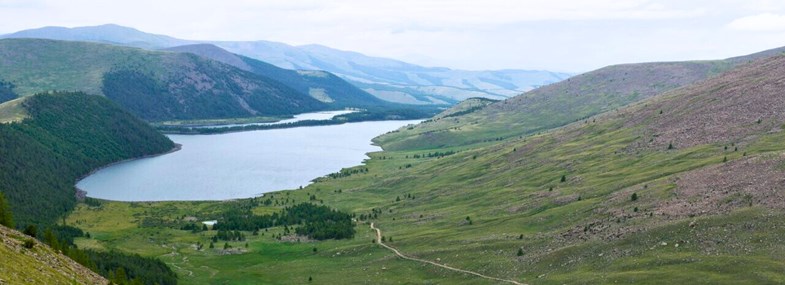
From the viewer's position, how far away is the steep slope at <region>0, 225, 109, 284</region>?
171 feet

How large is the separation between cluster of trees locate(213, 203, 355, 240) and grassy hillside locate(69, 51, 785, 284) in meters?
4.77

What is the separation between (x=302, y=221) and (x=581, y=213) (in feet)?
228

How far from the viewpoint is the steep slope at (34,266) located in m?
52.2

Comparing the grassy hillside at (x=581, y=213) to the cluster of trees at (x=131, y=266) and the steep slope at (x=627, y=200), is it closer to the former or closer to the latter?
the steep slope at (x=627, y=200)

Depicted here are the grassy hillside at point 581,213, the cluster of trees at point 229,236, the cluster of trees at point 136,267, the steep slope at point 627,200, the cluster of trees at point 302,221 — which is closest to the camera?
the steep slope at point 627,200

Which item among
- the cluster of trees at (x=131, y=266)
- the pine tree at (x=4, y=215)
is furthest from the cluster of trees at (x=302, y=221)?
the pine tree at (x=4, y=215)

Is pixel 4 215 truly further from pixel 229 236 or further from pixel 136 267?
pixel 229 236

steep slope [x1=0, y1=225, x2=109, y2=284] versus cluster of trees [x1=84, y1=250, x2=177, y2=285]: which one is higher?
steep slope [x1=0, y1=225, x2=109, y2=284]

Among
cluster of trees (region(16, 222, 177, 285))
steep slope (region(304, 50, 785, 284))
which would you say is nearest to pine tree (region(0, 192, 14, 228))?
cluster of trees (region(16, 222, 177, 285))

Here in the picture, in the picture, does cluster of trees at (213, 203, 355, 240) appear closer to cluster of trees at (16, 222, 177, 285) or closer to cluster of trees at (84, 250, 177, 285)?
cluster of trees at (84, 250, 177, 285)

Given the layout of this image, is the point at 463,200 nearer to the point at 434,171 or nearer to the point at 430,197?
the point at 430,197

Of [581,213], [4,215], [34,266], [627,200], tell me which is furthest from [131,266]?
[627,200]

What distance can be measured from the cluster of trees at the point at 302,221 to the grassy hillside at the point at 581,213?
188 inches

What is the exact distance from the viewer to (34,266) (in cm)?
5697
